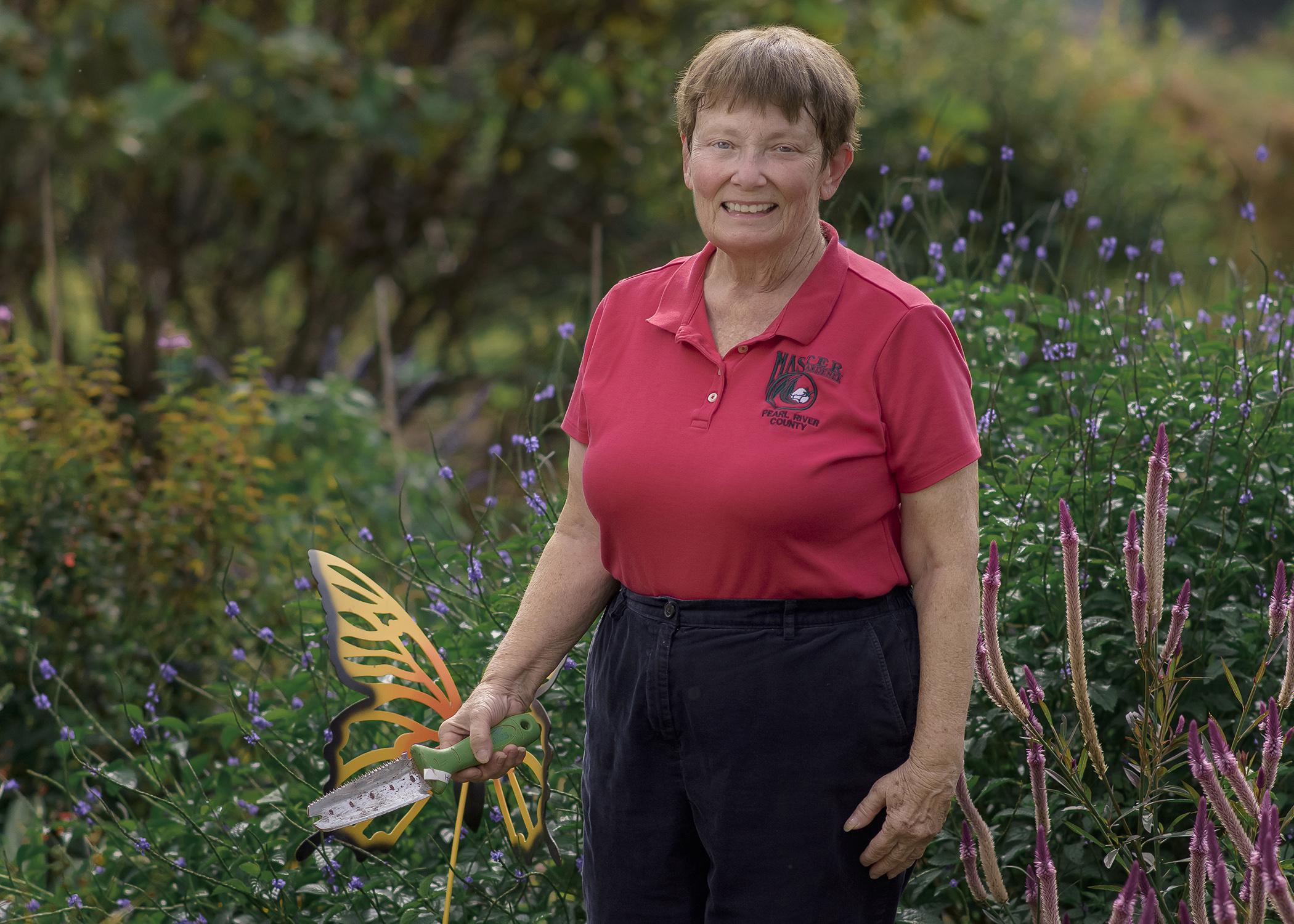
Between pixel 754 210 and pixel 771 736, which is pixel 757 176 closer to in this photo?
pixel 754 210

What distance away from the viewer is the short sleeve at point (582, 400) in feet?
6.88

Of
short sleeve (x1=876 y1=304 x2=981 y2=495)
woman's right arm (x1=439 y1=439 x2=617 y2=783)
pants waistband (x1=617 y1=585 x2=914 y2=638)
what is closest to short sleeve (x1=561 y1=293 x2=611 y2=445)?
woman's right arm (x1=439 y1=439 x2=617 y2=783)

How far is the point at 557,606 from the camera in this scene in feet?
7.04

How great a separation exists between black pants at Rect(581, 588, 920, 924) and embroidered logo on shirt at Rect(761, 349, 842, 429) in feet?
0.84

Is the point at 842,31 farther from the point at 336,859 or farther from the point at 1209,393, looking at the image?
the point at 336,859

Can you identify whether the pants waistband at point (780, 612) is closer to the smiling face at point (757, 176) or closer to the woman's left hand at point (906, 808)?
the woman's left hand at point (906, 808)

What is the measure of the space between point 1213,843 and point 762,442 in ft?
2.39

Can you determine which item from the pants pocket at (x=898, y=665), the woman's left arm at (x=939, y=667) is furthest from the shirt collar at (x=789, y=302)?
the pants pocket at (x=898, y=665)

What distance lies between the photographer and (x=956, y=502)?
1.85m

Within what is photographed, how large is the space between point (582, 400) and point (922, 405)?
0.55 metres

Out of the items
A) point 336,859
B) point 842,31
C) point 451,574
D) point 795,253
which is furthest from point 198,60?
point 795,253

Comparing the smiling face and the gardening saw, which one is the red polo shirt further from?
the gardening saw

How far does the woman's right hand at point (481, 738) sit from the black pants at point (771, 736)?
0.58 feet

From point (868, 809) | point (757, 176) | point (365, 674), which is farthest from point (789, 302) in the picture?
point (365, 674)
